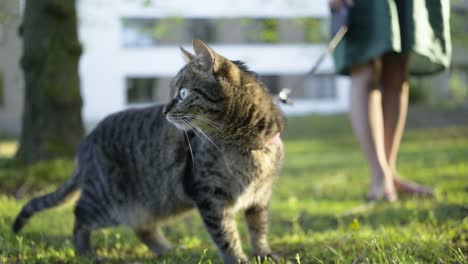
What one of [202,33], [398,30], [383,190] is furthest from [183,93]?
[202,33]

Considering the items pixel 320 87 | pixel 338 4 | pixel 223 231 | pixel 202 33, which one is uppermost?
pixel 338 4

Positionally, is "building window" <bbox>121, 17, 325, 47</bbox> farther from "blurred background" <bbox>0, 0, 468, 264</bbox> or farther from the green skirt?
the green skirt

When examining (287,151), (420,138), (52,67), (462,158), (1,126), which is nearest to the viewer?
(52,67)

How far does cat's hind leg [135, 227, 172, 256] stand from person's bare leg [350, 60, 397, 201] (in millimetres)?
1644

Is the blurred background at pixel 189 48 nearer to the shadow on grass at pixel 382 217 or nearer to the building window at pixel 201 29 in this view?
the building window at pixel 201 29

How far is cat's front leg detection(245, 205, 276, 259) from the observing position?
2.36m

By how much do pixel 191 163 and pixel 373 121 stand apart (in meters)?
1.69

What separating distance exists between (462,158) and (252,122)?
15.6ft

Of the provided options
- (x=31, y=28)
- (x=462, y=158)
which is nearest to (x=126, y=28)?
(x=31, y=28)

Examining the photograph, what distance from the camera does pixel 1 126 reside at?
14055mm

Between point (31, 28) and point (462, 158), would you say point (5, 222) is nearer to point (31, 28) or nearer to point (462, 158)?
point (31, 28)

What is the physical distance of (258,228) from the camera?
93.2 inches

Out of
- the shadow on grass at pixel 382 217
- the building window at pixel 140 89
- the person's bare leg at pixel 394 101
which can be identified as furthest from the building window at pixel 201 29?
the shadow on grass at pixel 382 217

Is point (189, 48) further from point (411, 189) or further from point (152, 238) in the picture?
point (152, 238)
